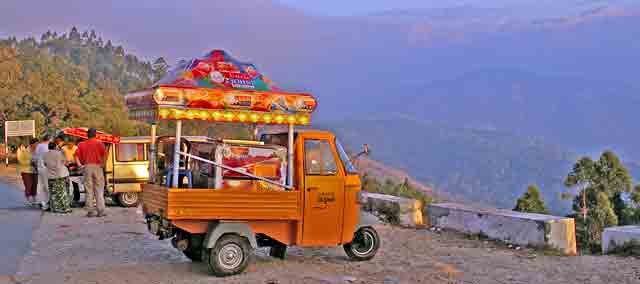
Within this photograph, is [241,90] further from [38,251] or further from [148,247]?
[38,251]

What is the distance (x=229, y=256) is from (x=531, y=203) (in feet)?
131

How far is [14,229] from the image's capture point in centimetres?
1250

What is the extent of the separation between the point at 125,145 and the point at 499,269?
10.6 meters

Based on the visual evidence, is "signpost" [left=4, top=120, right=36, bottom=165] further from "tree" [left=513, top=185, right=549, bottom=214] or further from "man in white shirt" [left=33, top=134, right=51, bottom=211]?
"tree" [left=513, top=185, right=549, bottom=214]

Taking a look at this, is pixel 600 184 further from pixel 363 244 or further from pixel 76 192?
pixel 363 244

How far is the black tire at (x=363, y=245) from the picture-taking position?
364 inches

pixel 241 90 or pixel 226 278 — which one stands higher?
pixel 241 90

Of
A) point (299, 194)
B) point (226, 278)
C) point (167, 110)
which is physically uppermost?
point (167, 110)

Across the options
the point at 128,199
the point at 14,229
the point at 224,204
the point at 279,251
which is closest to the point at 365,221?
the point at 279,251

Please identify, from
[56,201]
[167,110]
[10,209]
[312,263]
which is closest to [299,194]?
[312,263]

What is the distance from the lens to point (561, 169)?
7598 inches

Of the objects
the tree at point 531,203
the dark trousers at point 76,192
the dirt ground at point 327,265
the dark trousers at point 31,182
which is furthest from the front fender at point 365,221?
the tree at point 531,203

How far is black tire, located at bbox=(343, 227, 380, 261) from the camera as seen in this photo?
9.23 meters

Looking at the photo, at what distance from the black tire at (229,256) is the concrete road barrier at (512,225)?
4902 millimetres
